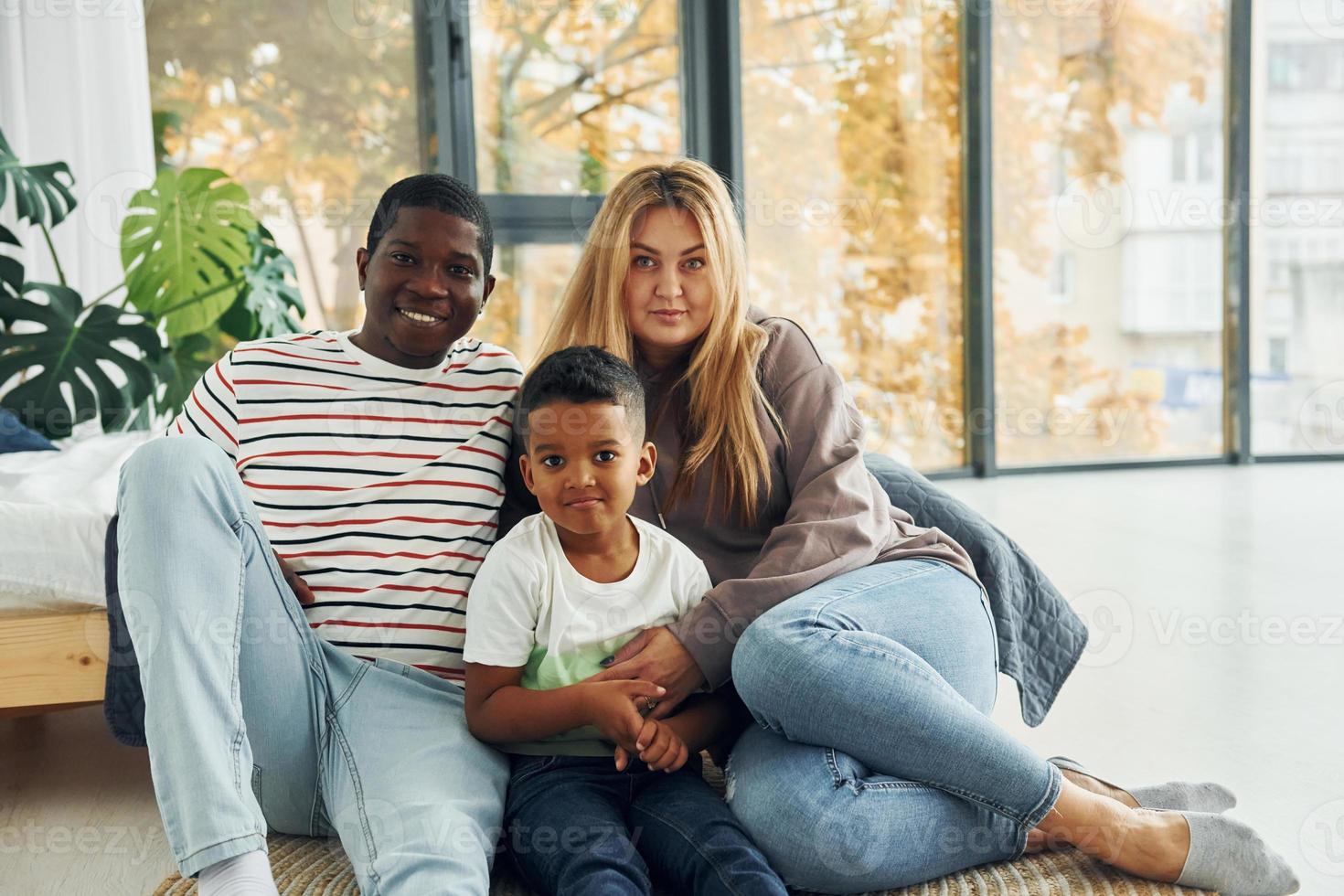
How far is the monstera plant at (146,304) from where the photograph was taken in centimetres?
250

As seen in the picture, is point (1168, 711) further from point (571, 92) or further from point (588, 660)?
point (571, 92)

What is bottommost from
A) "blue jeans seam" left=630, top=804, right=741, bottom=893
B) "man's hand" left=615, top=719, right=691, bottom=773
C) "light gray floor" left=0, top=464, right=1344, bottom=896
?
"light gray floor" left=0, top=464, right=1344, bottom=896

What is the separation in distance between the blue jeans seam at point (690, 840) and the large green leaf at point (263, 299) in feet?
6.60

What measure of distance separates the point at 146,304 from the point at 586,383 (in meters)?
1.91

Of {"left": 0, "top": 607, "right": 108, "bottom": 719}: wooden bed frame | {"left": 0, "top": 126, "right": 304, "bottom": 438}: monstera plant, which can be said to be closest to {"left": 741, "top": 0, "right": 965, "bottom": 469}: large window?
{"left": 0, "top": 126, "right": 304, "bottom": 438}: monstera plant

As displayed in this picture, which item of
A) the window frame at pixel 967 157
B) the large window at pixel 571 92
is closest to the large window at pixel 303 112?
the window frame at pixel 967 157

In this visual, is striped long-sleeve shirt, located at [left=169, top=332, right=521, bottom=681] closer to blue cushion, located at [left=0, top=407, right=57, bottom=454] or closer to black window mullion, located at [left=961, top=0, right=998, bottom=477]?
blue cushion, located at [left=0, top=407, right=57, bottom=454]

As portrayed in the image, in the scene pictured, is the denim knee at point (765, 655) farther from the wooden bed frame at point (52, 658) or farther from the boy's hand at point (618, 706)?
the wooden bed frame at point (52, 658)

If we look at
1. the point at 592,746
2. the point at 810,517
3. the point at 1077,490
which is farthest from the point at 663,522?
the point at 1077,490

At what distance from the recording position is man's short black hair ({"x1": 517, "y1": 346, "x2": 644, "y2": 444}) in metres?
1.26

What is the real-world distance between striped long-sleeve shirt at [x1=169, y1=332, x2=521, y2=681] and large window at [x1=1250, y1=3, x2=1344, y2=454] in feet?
14.9

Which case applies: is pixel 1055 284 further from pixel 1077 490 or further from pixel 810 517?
pixel 810 517

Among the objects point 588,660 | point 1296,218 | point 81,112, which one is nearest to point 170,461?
point 588,660

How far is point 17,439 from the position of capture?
2271mm
